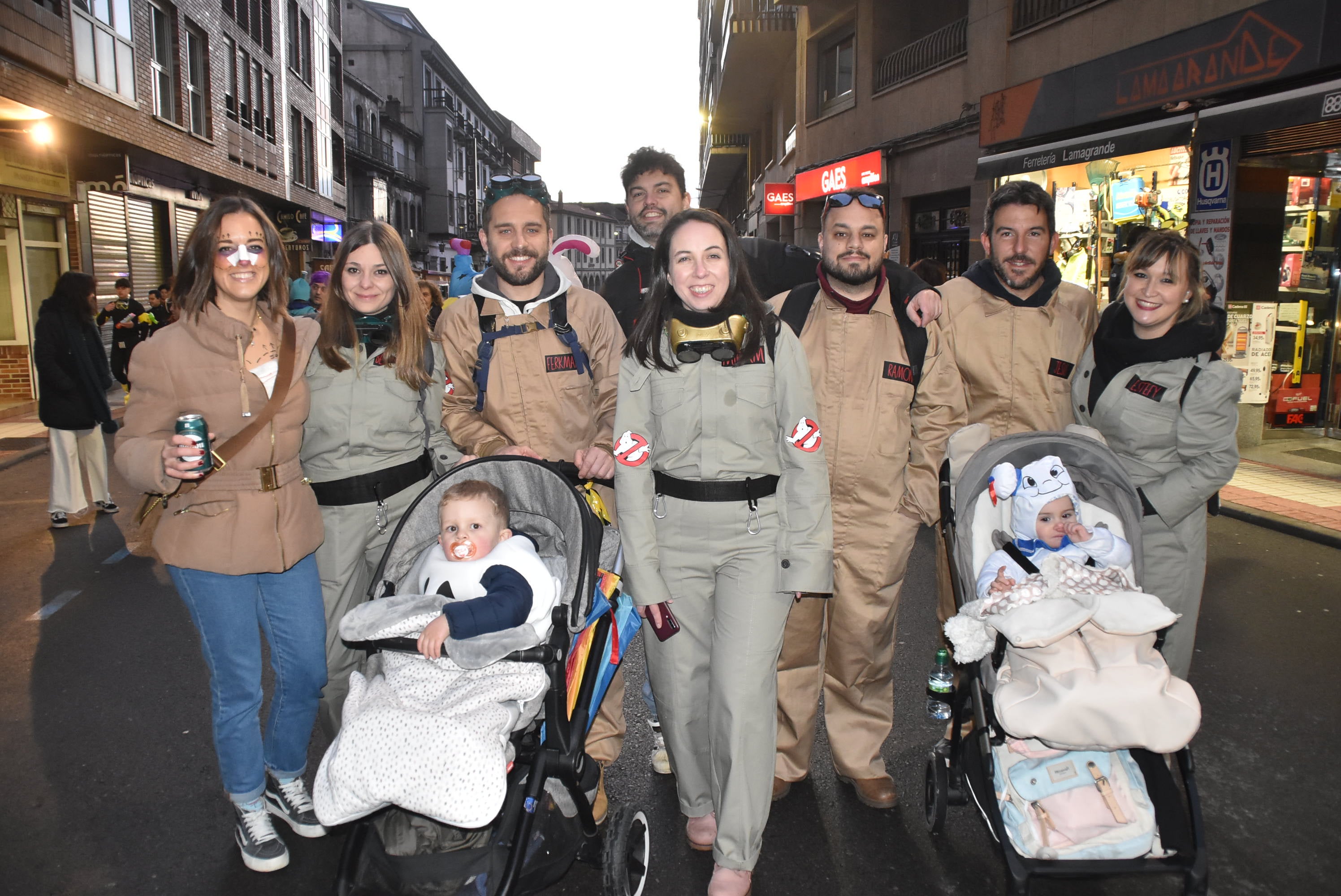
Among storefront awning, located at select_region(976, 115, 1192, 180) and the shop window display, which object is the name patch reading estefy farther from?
storefront awning, located at select_region(976, 115, 1192, 180)

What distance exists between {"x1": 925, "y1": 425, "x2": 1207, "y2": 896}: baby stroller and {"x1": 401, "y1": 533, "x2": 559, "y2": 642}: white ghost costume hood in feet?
4.79

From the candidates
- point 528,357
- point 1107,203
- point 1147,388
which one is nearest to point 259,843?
point 528,357

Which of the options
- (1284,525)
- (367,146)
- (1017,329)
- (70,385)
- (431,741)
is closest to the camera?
(431,741)

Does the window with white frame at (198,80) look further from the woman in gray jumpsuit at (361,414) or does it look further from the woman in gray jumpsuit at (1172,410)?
the woman in gray jumpsuit at (1172,410)

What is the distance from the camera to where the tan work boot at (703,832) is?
10.6ft

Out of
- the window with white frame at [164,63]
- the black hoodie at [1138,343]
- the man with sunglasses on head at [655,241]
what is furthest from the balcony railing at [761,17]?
the black hoodie at [1138,343]

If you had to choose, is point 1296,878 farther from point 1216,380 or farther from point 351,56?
point 351,56

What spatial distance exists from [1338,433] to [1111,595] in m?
10.8

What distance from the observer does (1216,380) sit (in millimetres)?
3352

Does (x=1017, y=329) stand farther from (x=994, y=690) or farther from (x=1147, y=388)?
(x=994, y=690)

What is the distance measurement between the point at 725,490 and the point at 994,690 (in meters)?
1.08

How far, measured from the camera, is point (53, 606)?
19.2 feet

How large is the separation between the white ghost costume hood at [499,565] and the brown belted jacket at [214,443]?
1.98 ft

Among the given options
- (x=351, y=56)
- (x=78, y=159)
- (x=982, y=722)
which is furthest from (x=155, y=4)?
(x=351, y=56)
